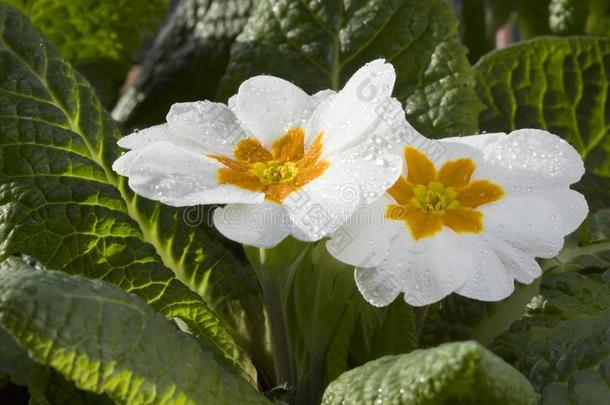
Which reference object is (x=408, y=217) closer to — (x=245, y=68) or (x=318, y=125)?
(x=318, y=125)

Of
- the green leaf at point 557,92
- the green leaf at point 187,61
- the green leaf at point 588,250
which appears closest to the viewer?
the green leaf at point 588,250

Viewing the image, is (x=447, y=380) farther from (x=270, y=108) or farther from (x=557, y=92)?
(x=557, y=92)

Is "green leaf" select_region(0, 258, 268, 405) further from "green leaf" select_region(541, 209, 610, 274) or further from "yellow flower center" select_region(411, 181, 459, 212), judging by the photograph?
"green leaf" select_region(541, 209, 610, 274)

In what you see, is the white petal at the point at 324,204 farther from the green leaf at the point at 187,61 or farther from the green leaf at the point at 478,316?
the green leaf at the point at 187,61

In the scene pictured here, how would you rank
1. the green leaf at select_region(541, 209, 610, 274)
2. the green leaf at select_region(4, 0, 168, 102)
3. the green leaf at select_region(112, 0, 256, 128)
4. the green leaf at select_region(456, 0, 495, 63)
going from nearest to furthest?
the green leaf at select_region(541, 209, 610, 274) → the green leaf at select_region(4, 0, 168, 102) → the green leaf at select_region(112, 0, 256, 128) → the green leaf at select_region(456, 0, 495, 63)

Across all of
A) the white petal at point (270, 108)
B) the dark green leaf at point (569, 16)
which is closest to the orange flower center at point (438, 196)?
the white petal at point (270, 108)

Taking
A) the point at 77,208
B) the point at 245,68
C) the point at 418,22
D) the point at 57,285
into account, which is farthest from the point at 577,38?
the point at 57,285

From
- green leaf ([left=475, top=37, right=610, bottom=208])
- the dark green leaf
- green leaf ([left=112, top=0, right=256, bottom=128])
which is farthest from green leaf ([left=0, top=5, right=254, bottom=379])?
A: the dark green leaf
